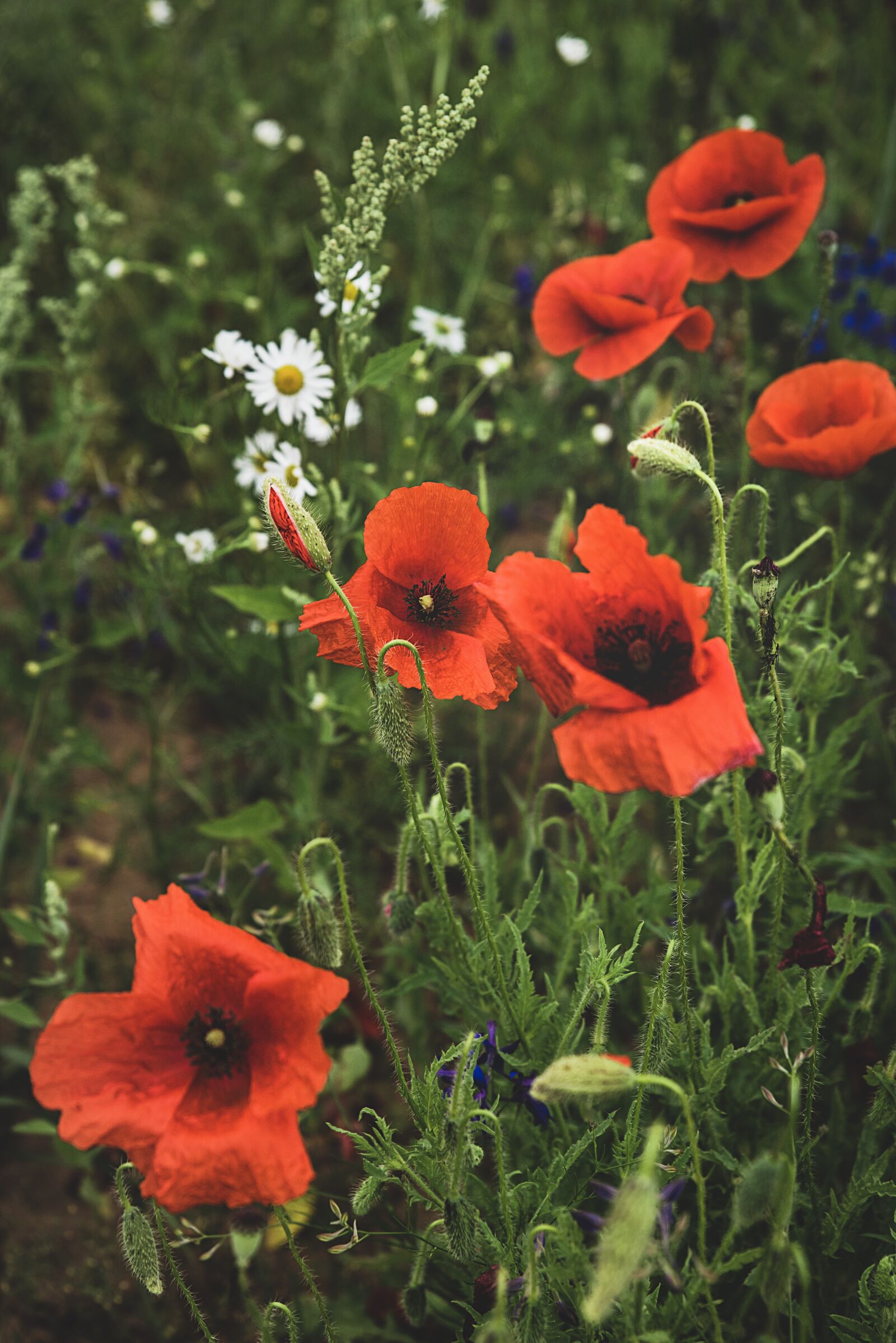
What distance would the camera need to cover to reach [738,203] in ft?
7.16

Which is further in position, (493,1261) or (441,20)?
(441,20)

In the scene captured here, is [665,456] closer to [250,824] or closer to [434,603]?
[434,603]

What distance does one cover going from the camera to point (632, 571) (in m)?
1.22

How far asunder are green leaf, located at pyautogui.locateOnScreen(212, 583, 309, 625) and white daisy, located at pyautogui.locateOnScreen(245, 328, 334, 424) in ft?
1.09

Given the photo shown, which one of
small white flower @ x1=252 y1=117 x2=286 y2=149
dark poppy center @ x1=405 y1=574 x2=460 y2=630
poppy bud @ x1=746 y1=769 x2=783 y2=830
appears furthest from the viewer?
small white flower @ x1=252 y1=117 x2=286 y2=149

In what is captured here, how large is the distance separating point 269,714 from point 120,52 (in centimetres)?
309

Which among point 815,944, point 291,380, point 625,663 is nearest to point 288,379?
point 291,380

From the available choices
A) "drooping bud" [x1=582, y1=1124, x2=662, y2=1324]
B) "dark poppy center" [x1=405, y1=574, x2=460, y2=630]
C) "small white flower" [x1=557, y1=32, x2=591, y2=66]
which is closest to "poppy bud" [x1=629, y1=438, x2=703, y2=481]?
"dark poppy center" [x1=405, y1=574, x2=460, y2=630]

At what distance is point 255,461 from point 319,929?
1.19 meters

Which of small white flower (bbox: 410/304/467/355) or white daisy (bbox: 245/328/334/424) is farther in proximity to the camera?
small white flower (bbox: 410/304/467/355)

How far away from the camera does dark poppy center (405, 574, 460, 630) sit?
1.44 meters

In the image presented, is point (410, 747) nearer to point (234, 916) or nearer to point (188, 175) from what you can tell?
point (234, 916)

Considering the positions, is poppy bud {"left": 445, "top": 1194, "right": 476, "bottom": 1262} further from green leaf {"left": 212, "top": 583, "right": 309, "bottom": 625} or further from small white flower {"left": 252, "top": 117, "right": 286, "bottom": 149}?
small white flower {"left": 252, "top": 117, "right": 286, "bottom": 149}

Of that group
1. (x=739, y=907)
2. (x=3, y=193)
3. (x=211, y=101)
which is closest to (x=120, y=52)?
(x=211, y=101)
